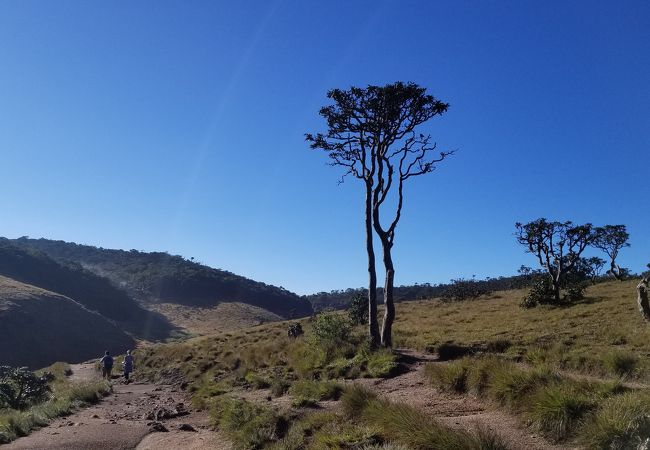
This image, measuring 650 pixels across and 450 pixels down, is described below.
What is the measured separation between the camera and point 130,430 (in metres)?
12.4

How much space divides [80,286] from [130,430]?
91921mm

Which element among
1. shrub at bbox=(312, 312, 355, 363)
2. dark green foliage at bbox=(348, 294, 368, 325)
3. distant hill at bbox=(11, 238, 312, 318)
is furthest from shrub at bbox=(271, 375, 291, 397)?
distant hill at bbox=(11, 238, 312, 318)

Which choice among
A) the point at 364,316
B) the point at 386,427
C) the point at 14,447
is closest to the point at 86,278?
the point at 364,316

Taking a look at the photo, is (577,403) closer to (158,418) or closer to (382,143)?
(158,418)

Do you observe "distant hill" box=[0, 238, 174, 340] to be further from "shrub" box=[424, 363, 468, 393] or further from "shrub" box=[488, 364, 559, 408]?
"shrub" box=[488, 364, 559, 408]

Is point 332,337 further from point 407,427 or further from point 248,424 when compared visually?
point 407,427

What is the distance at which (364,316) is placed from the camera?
118 ft

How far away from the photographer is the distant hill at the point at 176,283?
114m

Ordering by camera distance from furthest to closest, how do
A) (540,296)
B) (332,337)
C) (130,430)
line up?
(540,296)
(332,337)
(130,430)

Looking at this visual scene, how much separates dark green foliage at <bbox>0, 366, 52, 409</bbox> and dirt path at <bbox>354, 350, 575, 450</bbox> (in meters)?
12.3

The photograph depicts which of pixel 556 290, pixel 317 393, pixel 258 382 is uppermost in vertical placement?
pixel 556 290

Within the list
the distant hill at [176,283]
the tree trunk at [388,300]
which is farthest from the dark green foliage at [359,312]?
the distant hill at [176,283]

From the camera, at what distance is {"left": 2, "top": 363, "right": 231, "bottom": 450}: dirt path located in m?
10.9

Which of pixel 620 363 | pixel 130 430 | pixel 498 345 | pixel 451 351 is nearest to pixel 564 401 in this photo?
pixel 620 363
